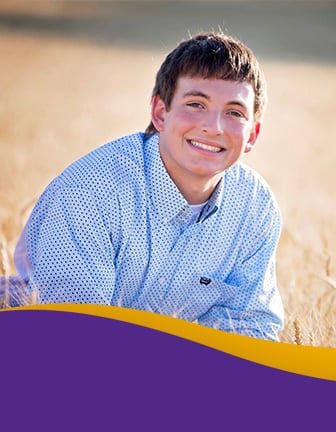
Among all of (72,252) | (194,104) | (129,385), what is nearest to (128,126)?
(194,104)

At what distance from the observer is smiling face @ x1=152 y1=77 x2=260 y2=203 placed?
111 inches

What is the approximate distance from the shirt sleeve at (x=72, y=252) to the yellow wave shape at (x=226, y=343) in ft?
1.16

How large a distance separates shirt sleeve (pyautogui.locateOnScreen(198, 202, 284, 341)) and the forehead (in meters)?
0.43

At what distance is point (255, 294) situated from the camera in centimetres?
304

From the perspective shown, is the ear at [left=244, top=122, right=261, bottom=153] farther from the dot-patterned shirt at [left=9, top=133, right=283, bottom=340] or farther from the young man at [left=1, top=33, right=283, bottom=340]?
the dot-patterned shirt at [left=9, top=133, right=283, bottom=340]

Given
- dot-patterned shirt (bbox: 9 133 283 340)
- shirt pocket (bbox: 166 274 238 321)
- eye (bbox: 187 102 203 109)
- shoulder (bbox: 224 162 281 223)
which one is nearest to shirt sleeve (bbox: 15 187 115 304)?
dot-patterned shirt (bbox: 9 133 283 340)

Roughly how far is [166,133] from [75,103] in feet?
23.0

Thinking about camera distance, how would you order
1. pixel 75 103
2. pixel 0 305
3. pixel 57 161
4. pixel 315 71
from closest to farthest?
pixel 0 305
pixel 57 161
pixel 75 103
pixel 315 71

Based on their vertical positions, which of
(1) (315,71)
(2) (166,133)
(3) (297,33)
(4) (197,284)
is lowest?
(4) (197,284)

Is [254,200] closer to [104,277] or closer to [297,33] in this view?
[104,277]

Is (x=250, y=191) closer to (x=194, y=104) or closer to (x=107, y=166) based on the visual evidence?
(x=194, y=104)

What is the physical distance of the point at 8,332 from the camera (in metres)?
2.24

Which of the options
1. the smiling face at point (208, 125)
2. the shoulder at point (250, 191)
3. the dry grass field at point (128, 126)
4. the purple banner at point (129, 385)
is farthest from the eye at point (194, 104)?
the purple banner at point (129, 385)

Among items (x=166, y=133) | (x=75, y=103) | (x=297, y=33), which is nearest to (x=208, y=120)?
(x=166, y=133)
